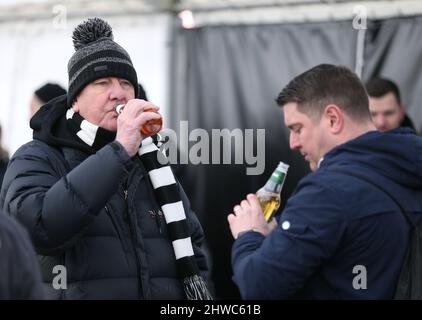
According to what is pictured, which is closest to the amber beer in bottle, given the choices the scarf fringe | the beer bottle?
the scarf fringe

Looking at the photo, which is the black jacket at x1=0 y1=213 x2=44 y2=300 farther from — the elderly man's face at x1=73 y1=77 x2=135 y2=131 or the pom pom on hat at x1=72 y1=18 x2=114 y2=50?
the pom pom on hat at x1=72 y1=18 x2=114 y2=50

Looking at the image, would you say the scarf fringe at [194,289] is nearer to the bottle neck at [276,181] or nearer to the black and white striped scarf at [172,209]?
the black and white striped scarf at [172,209]

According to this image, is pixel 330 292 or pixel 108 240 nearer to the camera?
pixel 330 292

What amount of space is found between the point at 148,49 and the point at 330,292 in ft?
11.8

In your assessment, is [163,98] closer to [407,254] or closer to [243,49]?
[243,49]

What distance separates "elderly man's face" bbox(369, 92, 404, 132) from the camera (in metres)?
4.79

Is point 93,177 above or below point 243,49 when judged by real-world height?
below

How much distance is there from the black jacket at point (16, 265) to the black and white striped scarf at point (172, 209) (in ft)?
3.80

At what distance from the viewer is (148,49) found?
18.6ft

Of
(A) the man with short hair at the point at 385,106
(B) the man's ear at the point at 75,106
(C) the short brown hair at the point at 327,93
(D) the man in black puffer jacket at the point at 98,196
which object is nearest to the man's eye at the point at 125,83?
(D) the man in black puffer jacket at the point at 98,196
